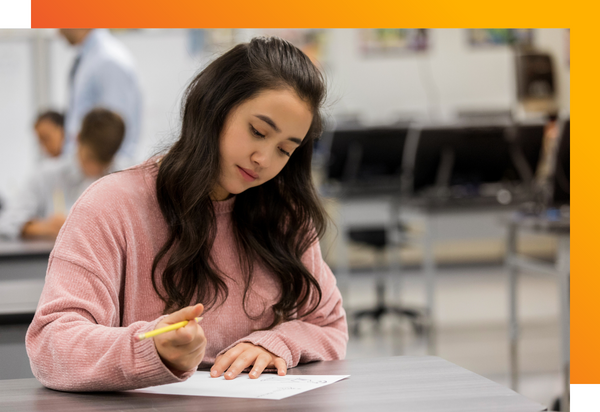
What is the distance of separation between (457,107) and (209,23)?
5142 mm

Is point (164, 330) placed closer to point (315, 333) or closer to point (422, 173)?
point (315, 333)

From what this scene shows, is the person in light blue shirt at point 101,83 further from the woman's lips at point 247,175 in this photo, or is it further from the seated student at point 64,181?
the woman's lips at point 247,175

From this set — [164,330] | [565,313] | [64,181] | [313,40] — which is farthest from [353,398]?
[313,40]

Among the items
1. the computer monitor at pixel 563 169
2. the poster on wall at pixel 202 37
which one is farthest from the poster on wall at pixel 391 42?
the computer monitor at pixel 563 169

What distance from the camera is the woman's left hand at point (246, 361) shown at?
917mm

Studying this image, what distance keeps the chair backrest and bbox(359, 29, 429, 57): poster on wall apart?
106 inches

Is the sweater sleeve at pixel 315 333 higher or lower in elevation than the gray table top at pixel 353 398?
higher

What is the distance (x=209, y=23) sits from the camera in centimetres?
172

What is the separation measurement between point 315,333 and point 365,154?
2.94 meters

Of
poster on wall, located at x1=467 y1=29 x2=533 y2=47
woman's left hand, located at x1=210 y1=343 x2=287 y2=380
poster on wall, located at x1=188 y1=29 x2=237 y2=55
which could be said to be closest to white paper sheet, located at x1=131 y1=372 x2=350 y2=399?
woman's left hand, located at x1=210 y1=343 x2=287 y2=380

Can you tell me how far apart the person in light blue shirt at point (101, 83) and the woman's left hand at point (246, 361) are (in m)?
2.44

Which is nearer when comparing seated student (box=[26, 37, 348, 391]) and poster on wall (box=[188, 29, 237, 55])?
Answer: seated student (box=[26, 37, 348, 391])

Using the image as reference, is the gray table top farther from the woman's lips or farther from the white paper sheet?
the woman's lips

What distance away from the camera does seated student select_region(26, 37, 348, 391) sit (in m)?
0.91
